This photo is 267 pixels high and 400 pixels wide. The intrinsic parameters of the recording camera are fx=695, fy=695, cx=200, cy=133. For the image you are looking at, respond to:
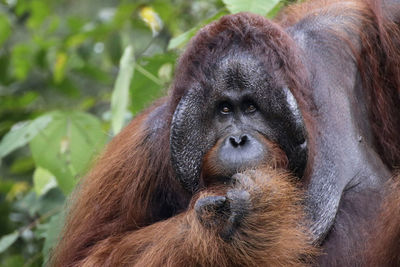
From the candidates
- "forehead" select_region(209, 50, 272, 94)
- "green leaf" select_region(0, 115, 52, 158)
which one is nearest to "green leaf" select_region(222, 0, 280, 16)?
"forehead" select_region(209, 50, 272, 94)

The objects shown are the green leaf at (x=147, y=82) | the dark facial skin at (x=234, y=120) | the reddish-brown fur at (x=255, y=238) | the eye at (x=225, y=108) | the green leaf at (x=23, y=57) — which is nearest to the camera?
the reddish-brown fur at (x=255, y=238)

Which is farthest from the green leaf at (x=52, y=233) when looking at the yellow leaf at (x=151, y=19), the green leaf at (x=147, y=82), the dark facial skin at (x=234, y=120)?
the yellow leaf at (x=151, y=19)

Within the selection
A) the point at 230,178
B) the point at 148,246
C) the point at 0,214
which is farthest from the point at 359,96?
the point at 0,214

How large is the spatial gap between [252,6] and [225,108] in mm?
672

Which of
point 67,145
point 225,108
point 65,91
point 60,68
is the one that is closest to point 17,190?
point 65,91

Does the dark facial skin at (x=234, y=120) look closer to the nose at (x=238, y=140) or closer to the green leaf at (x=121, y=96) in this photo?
the nose at (x=238, y=140)

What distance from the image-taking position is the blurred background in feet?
12.1

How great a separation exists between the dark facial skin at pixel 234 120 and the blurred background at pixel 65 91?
542 millimetres

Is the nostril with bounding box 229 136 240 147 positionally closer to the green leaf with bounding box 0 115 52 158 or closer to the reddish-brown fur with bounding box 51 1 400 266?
the reddish-brown fur with bounding box 51 1 400 266

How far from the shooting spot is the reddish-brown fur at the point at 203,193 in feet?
8.71

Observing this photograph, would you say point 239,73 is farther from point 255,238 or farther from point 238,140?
point 255,238

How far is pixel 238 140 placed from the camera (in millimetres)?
2699

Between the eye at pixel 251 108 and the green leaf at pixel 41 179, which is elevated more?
the eye at pixel 251 108

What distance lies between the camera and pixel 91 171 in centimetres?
352
